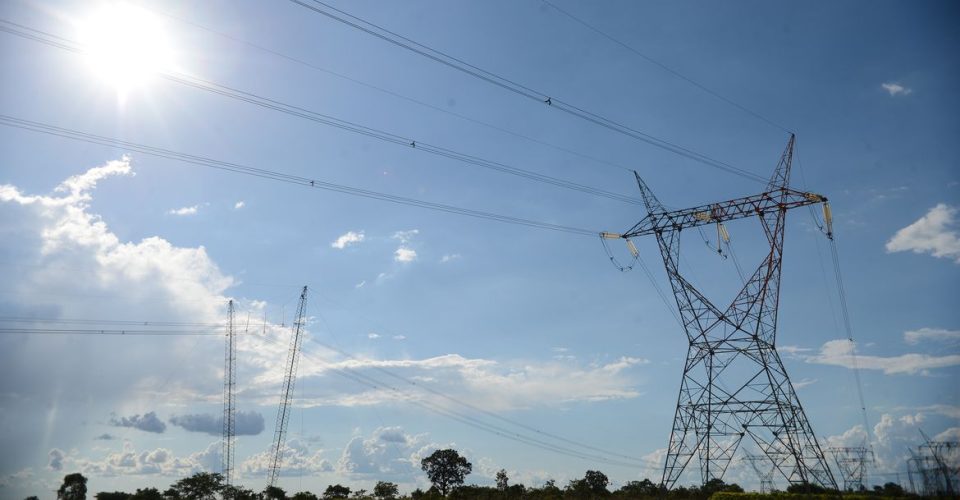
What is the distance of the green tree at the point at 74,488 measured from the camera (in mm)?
139863

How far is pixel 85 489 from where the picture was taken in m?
145

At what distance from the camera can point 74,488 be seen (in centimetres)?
14225

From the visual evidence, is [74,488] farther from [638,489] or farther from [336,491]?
[638,489]

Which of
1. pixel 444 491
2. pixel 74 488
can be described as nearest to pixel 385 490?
pixel 444 491

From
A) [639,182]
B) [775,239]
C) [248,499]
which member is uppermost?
[639,182]

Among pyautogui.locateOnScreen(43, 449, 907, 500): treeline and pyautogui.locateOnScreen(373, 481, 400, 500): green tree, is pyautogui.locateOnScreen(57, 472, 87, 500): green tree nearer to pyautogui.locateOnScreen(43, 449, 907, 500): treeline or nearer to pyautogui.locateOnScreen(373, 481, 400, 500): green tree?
pyautogui.locateOnScreen(43, 449, 907, 500): treeline

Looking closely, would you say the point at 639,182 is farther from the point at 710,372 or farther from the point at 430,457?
the point at 430,457

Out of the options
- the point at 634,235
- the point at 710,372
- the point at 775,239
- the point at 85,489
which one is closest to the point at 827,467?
the point at 710,372

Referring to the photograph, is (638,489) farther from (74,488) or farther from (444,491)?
(74,488)

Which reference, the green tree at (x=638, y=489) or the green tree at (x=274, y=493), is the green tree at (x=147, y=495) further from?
the green tree at (x=638, y=489)

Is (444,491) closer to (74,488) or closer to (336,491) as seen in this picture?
(336,491)

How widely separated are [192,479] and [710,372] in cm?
10696

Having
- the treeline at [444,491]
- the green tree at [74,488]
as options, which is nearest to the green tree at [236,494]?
the treeline at [444,491]

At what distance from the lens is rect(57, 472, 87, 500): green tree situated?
139863 mm
